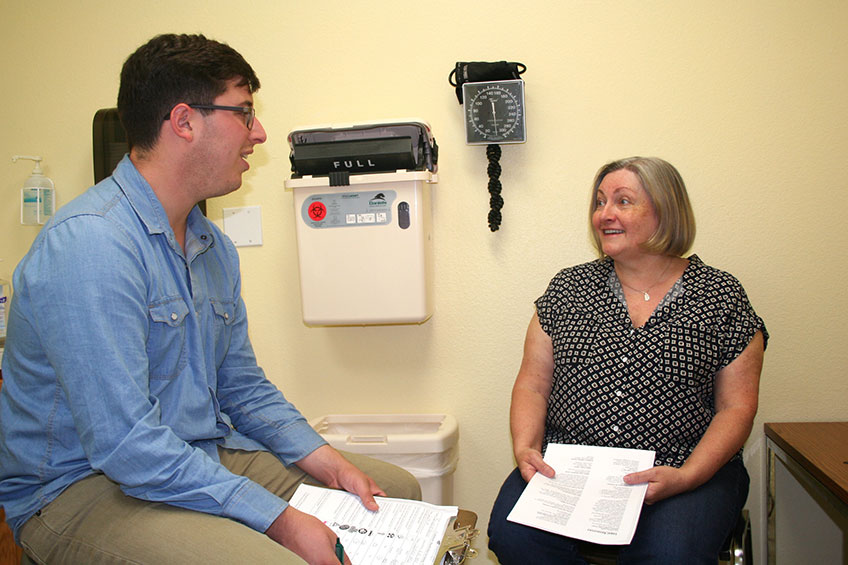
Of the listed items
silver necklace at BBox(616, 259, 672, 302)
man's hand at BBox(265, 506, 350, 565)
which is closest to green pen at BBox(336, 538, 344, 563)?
man's hand at BBox(265, 506, 350, 565)

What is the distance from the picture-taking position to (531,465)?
1.46m

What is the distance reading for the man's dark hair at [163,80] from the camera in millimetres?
1190

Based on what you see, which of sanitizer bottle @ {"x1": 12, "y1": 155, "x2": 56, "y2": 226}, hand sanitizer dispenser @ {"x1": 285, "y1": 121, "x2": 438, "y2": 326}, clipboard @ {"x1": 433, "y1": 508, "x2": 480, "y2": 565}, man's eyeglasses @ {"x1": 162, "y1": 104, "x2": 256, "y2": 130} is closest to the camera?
clipboard @ {"x1": 433, "y1": 508, "x2": 480, "y2": 565}

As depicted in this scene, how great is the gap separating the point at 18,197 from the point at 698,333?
2.28 m

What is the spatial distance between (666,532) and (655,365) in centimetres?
38

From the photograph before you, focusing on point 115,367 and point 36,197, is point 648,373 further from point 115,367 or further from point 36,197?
point 36,197

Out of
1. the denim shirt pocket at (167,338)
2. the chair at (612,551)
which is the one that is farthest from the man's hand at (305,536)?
the chair at (612,551)

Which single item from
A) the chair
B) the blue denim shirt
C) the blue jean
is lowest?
the chair

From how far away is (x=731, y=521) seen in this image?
136cm

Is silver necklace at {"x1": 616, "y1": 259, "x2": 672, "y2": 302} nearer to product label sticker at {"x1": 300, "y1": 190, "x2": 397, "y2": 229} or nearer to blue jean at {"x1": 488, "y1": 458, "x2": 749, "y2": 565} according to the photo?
blue jean at {"x1": 488, "y1": 458, "x2": 749, "y2": 565}

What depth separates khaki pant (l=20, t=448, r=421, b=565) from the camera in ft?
3.14

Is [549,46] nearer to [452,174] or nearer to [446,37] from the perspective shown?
[446,37]

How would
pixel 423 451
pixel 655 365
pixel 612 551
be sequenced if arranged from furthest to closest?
1. pixel 423 451
2. pixel 655 365
3. pixel 612 551

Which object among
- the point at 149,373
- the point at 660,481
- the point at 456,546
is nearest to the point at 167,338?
the point at 149,373
